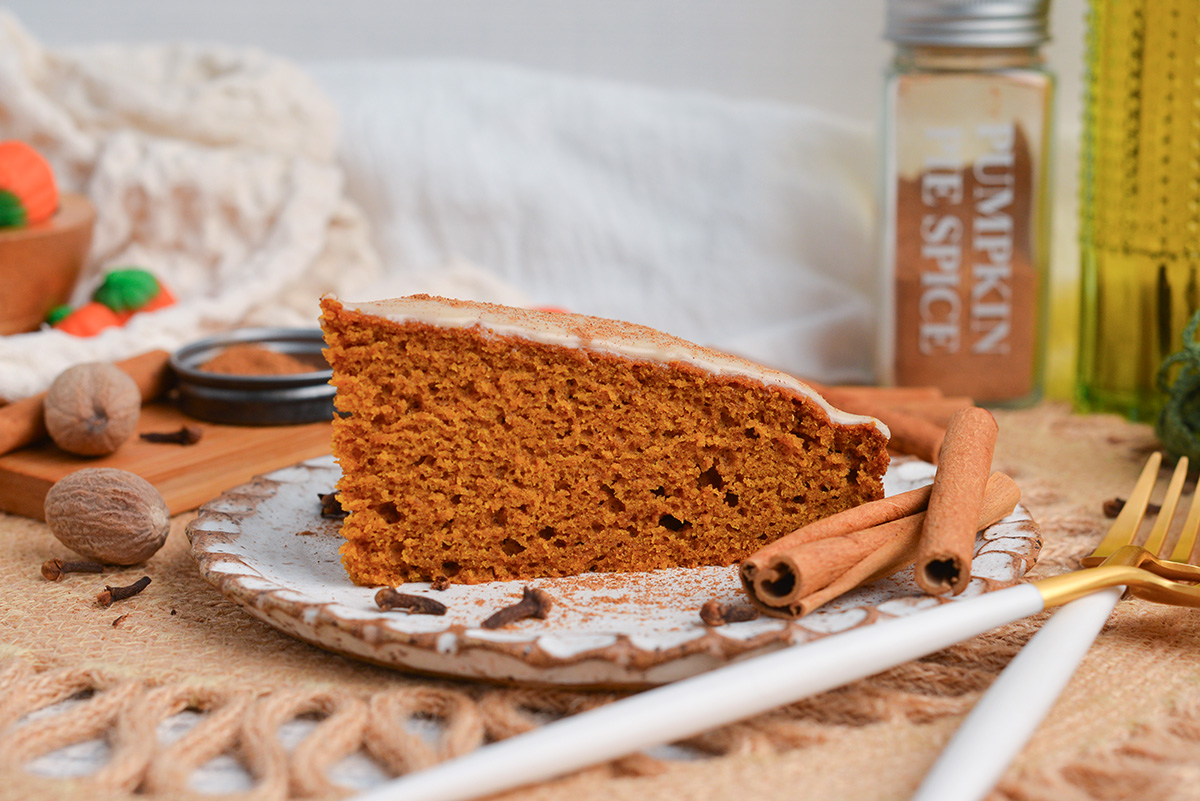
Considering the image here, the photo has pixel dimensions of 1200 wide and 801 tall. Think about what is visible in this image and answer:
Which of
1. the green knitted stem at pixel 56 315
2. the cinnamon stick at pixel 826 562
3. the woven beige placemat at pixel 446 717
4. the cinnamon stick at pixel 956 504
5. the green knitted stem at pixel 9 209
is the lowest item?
the woven beige placemat at pixel 446 717

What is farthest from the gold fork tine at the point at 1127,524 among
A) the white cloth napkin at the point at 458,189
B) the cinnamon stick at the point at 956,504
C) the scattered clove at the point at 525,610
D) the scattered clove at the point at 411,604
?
the white cloth napkin at the point at 458,189

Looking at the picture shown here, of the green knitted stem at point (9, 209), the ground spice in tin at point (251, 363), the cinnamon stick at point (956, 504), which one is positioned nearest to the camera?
the cinnamon stick at point (956, 504)

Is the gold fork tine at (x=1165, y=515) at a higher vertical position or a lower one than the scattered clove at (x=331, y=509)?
lower

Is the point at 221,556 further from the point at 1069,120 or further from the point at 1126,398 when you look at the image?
the point at 1069,120

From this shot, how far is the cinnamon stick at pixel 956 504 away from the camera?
113 cm

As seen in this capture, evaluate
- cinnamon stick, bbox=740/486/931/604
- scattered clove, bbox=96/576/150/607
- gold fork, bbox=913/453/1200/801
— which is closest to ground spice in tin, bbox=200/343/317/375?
scattered clove, bbox=96/576/150/607

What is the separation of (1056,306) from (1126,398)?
0.42m

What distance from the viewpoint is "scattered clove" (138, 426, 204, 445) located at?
1812 millimetres

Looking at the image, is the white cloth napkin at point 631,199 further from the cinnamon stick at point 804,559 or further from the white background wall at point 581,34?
the cinnamon stick at point 804,559

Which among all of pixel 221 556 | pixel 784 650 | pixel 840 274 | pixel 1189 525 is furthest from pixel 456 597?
pixel 840 274

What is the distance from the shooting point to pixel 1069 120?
8.86 ft

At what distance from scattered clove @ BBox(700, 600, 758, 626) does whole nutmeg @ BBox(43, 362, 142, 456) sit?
1015mm

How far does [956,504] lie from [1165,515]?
0.37 metres

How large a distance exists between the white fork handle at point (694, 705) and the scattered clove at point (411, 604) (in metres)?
0.24
